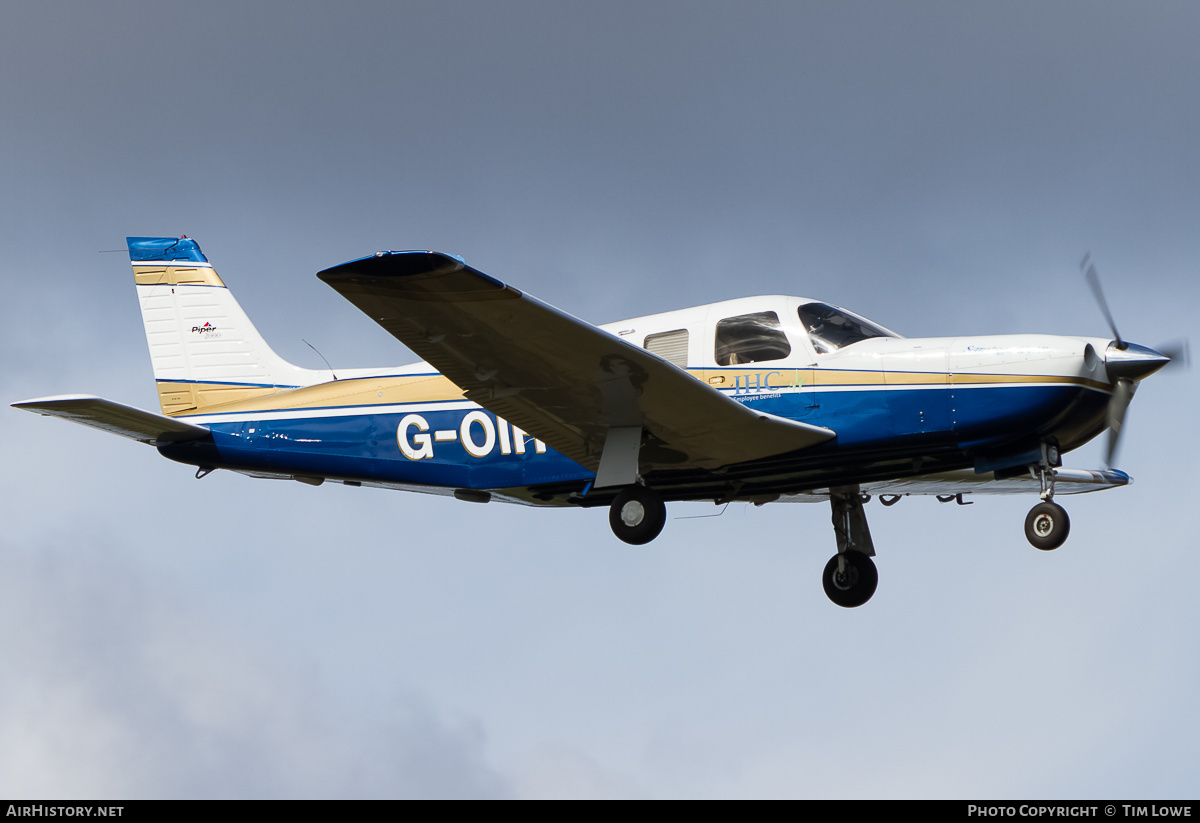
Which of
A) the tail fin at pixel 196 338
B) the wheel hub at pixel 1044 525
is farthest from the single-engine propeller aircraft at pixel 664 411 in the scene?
the tail fin at pixel 196 338

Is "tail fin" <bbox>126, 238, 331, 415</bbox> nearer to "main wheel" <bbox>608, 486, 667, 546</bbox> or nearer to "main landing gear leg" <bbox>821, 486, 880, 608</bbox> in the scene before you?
"main wheel" <bbox>608, 486, 667, 546</bbox>

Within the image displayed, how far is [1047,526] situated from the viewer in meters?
13.1

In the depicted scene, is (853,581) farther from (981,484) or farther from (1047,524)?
(1047,524)

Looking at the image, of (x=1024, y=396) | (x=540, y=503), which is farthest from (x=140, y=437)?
(x=1024, y=396)

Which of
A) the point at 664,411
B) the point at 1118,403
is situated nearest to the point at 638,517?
the point at 664,411

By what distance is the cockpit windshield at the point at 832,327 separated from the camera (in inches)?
555

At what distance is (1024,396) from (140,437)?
1048 cm

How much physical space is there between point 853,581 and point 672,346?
387 centimetres

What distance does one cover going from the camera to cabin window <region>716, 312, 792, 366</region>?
14.2 metres

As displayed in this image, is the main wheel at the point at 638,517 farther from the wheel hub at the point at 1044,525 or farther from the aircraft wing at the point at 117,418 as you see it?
the aircraft wing at the point at 117,418

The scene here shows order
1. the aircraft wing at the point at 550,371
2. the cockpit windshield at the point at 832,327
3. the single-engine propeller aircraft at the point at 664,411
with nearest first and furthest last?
the aircraft wing at the point at 550,371, the single-engine propeller aircraft at the point at 664,411, the cockpit windshield at the point at 832,327

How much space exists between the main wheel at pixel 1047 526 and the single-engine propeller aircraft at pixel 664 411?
0.06ft
